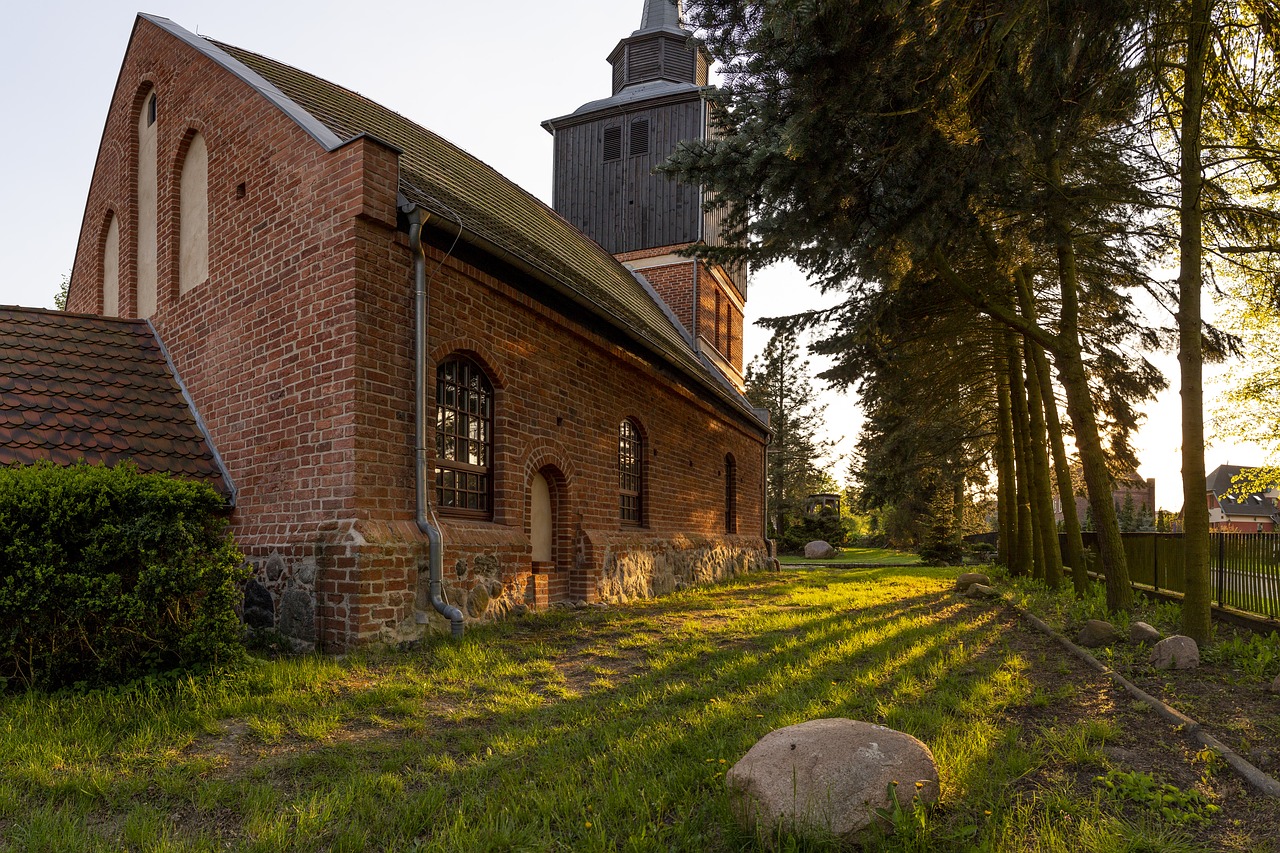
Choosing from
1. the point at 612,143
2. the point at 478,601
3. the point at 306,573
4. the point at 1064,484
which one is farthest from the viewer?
the point at 612,143

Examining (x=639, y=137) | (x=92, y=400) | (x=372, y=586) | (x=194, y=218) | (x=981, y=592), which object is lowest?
(x=981, y=592)

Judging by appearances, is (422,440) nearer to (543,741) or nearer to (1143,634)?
(543,741)

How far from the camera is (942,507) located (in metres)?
31.9

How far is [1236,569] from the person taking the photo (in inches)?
358

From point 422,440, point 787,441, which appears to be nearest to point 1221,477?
point 787,441

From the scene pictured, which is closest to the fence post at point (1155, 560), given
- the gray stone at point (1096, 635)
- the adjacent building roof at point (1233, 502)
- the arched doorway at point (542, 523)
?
the gray stone at point (1096, 635)

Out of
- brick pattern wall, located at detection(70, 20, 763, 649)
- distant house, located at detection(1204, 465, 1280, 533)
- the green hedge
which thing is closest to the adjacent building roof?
distant house, located at detection(1204, 465, 1280, 533)

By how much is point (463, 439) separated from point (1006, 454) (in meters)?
13.6

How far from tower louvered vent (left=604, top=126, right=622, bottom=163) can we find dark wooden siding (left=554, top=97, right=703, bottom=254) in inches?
5.0

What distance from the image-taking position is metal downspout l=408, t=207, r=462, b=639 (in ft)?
24.7

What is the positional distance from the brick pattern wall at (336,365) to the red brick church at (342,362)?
29 millimetres

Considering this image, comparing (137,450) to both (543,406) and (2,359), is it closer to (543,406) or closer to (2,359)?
(2,359)

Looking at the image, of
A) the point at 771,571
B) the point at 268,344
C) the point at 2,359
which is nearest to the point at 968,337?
the point at 771,571

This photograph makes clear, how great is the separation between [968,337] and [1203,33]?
31.3 ft
